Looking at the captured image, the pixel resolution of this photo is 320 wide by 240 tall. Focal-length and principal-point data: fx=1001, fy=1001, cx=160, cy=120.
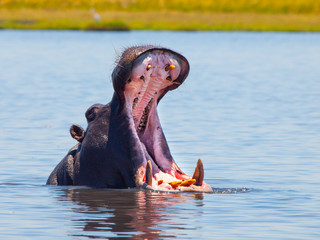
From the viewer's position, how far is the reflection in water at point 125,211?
8.01 metres

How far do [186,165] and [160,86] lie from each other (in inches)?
160

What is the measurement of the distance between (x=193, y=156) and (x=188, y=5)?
54.4m

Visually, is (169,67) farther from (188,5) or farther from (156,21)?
(188,5)

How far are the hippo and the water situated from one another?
268mm

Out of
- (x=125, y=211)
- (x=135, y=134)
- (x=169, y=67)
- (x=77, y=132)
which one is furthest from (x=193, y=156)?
(x=169, y=67)

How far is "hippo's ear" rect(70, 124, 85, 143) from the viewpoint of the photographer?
8721mm

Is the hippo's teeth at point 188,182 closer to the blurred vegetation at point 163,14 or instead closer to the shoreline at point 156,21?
the blurred vegetation at point 163,14

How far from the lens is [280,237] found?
809 centimetres

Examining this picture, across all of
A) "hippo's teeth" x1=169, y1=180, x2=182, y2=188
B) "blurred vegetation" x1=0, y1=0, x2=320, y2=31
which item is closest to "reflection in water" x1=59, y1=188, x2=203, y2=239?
"hippo's teeth" x1=169, y1=180, x2=182, y2=188

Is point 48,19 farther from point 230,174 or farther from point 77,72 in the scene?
point 230,174

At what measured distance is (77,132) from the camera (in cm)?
878

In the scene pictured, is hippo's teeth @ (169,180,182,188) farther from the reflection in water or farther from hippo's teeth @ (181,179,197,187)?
the reflection in water

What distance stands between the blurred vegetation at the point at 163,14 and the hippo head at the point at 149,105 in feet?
158

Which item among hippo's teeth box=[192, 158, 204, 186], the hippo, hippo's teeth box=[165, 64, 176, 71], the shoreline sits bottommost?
hippo's teeth box=[192, 158, 204, 186]
